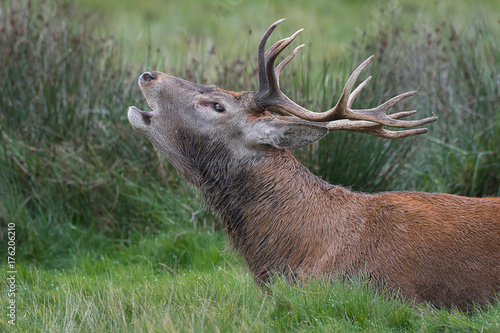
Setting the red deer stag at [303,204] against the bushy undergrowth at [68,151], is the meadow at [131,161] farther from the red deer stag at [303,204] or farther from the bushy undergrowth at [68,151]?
the red deer stag at [303,204]

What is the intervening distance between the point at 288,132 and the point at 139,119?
98 cm

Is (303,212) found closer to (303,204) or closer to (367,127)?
(303,204)

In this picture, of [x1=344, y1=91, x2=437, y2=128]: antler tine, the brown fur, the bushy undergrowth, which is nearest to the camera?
the brown fur

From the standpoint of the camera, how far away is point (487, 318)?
3354 millimetres

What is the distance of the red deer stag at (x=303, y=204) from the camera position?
12.3 feet

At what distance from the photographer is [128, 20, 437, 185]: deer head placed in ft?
13.3

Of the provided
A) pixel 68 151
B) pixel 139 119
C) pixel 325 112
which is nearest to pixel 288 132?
pixel 325 112

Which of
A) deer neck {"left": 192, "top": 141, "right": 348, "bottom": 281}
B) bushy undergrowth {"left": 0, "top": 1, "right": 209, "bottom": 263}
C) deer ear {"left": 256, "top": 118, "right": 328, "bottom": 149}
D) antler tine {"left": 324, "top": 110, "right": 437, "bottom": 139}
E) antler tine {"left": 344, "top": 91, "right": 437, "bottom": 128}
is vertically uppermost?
antler tine {"left": 344, "top": 91, "right": 437, "bottom": 128}

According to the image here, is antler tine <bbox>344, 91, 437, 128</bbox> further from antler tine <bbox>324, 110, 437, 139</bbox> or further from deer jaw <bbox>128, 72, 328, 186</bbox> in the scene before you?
deer jaw <bbox>128, 72, 328, 186</bbox>

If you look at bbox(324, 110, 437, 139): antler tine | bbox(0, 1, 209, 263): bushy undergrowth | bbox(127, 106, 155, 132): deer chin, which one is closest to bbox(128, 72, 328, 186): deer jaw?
bbox(127, 106, 155, 132): deer chin

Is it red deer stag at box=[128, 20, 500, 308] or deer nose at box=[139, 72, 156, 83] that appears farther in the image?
deer nose at box=[139, 72, 156, 83]

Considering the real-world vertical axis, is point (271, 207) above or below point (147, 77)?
below

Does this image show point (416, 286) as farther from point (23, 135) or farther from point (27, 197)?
point (23, 135)

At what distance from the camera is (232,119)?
417cm
